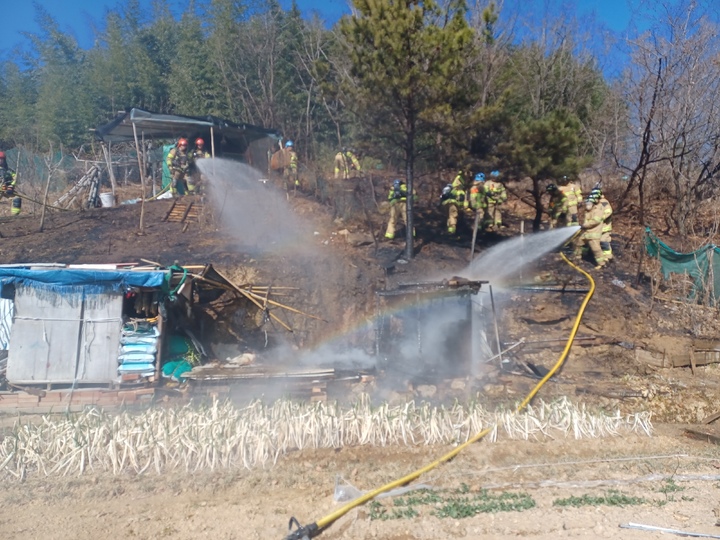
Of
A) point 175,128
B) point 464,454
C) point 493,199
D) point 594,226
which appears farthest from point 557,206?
point 175,128

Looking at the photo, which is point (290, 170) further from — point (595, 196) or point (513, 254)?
point (595, 196)

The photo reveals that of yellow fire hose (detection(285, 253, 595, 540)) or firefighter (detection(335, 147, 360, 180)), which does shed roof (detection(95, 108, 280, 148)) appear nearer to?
firefighter (detection(335, 147, 360, 180))

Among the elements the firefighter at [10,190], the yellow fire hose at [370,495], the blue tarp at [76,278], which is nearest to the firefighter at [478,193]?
the yellow fire hose at [370,495]

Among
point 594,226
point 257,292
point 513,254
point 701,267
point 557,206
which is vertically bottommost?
point 257,292

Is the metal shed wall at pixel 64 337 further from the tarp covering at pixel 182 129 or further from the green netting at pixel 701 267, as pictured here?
the green netting at pixel 701 267

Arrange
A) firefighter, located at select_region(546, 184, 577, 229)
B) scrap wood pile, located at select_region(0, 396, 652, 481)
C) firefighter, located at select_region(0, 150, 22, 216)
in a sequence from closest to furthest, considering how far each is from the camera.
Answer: scrap wood pile, located at select_region(0, 396, 652, 481) < firefighter, located at select_region(546, 184, 577, 229) < firefighter, located at select_region(0, 150, 22, 216)

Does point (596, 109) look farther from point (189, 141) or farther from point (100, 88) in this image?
point (100, 88)

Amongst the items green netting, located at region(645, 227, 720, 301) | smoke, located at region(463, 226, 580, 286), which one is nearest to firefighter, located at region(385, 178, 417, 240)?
smoke, located at region(463, 226, 580, 286)

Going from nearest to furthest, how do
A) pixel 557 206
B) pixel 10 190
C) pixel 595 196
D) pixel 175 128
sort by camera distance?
pixel 595 196 < pixel 557 206 < pixel 10 190 < pixel 175 128

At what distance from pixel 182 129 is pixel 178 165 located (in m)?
1.16

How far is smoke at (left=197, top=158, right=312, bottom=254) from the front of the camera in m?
15.0

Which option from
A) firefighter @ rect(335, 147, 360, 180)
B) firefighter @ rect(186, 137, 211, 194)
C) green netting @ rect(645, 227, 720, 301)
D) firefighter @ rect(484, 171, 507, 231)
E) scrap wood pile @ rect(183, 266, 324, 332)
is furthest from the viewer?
firefighter @ rect(335, 147, 360, 180)

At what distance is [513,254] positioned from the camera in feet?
48.7

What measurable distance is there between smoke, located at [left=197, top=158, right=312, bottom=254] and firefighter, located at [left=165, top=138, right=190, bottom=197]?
1.50 feet
